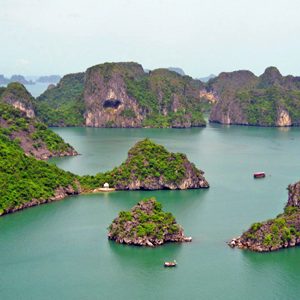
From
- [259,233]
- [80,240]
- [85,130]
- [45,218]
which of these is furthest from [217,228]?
[85,130]

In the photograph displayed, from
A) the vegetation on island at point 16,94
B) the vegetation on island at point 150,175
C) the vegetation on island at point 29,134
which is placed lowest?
the vegetation on island at point 150,175

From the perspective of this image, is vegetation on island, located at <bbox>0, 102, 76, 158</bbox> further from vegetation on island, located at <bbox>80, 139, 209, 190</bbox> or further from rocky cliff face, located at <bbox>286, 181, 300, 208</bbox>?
rocky cliff face, located at <bbox>286, 181, 300, 208</bbox>

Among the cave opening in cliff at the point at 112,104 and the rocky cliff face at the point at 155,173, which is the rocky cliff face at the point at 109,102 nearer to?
the cave opening in cliff at the point at 112,104

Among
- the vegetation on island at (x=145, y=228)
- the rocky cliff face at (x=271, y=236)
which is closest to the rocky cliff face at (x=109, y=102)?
the vegetation on island at (x=145, y=228)

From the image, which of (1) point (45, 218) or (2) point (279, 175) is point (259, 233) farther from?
(2) point (279, 175)

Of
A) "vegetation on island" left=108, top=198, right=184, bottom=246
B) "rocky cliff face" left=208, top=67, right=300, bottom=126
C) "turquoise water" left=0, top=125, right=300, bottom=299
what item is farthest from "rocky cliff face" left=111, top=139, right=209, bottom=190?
"rocky cliff face" left=208, top=67, right=300, bottom=126

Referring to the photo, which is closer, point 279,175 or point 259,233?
point 259,233

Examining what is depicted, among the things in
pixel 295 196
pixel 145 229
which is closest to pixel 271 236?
pixel 295 196
